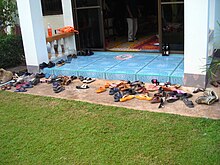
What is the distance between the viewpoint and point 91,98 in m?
4.25

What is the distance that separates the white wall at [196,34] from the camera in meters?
3.92

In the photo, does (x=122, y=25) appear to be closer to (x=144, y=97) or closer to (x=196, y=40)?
(x=196, y=40)

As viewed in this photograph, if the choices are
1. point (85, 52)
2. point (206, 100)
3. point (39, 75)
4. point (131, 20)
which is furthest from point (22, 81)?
point (131, 20)

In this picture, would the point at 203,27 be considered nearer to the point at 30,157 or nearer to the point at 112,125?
the point at 112,125

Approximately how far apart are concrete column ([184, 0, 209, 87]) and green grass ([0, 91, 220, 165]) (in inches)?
44.1

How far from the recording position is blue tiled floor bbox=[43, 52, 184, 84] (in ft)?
15.4

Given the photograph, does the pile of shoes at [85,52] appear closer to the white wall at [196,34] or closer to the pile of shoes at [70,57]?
the pile of shoes at [70,57]

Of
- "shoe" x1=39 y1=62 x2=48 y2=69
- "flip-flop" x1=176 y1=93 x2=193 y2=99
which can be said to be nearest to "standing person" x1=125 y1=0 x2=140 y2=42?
"shoe" x1=39 y1=62 x2=48 y2=69

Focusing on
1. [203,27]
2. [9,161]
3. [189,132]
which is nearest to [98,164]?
[9,161]

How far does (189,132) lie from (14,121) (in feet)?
7.20

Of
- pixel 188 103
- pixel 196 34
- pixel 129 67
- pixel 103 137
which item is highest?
pixel 196 34

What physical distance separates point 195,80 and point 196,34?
71 cm

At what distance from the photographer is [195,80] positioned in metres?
4.30

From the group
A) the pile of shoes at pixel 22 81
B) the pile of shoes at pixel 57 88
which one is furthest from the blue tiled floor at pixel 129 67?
the pile of shoes at pixel 57 88
